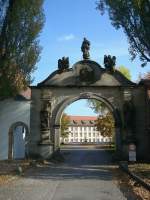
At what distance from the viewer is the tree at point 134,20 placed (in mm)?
23750

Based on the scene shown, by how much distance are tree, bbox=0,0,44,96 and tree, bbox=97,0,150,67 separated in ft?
13.9

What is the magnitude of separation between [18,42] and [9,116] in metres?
6.57

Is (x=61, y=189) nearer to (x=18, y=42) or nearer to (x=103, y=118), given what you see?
(x=18, y=42)

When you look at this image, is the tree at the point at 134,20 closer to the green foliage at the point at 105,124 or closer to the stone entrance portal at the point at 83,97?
the stone entrance portal at the point at 83,97

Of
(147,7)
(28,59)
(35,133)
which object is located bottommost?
(35,133)

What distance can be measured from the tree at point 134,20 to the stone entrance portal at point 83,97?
5144 mm

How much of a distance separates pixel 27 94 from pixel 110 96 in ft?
27.5

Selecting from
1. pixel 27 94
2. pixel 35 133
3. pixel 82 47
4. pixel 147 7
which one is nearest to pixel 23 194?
pixel 147 7

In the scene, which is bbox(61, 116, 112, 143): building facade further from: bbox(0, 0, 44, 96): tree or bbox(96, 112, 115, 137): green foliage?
bbox(0, 0, 44, 96): tree

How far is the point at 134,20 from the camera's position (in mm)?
25188

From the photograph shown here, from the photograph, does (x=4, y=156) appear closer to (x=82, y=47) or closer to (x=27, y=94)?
(x=27, y=94)

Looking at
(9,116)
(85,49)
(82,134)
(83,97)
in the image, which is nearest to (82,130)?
(82,134)

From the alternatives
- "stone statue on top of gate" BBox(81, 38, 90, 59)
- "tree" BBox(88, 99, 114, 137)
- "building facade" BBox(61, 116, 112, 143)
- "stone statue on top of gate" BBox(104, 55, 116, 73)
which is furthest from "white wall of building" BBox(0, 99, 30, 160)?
"building facade" BBox(61, 116, 112, 143)

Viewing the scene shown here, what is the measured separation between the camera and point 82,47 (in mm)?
31422
